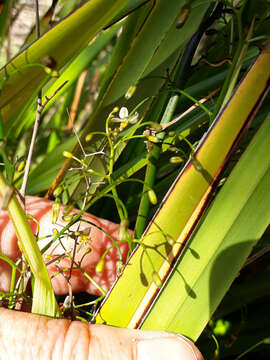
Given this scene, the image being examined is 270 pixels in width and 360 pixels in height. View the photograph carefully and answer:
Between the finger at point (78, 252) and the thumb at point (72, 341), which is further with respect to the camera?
the finger at point (78, 252)

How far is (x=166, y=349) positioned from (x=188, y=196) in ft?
0.57

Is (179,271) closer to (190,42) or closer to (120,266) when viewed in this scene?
(120,266)

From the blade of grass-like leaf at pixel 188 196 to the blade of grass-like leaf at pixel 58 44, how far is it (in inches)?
6.4

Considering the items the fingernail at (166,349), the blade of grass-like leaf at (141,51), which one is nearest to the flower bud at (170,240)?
the fingernail at (166,349)

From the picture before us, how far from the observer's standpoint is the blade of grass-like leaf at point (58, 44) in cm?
41

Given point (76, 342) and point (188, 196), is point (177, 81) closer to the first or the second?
point (188, 196)

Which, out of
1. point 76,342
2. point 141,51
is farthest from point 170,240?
point 141,51

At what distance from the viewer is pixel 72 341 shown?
48 centimetres

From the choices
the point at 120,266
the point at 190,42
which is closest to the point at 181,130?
the point at 190,42

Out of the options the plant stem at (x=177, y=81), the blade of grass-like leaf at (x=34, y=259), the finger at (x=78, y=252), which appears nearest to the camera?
the blade of grass-like leaf at (x=34, y=259)

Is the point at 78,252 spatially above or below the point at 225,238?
below

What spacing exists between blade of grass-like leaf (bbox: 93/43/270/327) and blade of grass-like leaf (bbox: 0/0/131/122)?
0.53ft

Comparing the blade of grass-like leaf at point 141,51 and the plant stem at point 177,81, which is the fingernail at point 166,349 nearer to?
the plant stem at point 177,81

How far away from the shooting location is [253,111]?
1.33ft
